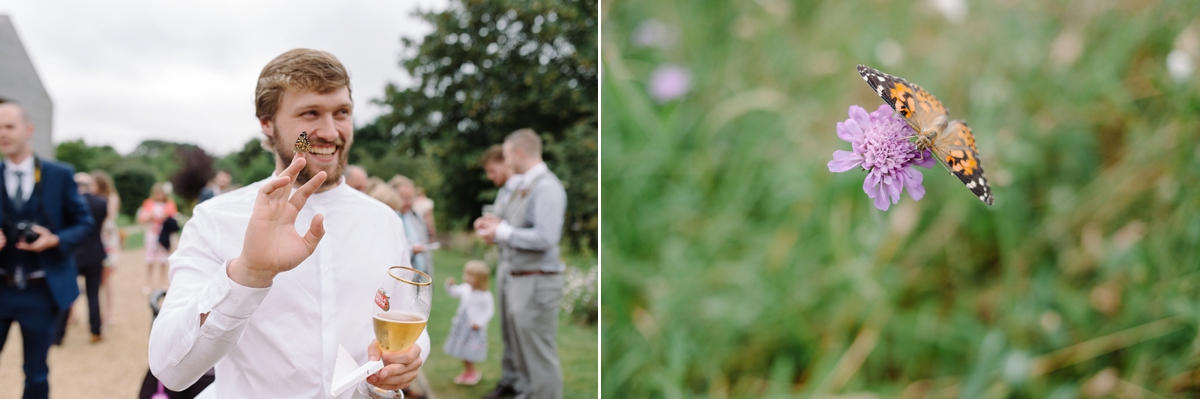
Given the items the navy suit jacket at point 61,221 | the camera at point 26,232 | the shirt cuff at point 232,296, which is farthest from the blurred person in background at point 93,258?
the shirt cuff at point 232,296

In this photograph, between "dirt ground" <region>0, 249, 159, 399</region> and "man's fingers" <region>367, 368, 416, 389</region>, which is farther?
"dirt ground" <region>0, 249, 159, 399</region>

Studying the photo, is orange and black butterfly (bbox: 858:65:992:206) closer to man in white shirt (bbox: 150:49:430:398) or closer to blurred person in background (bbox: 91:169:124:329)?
man in white shirt (bbox: 150:49:430:398)

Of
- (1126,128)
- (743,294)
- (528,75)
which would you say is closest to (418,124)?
(528,75)

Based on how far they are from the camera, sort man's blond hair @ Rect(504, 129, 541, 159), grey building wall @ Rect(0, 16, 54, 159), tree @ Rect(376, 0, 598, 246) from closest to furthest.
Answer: grey building wall @ Rect(0, 16, 54, 159)
man's blond hair @ Rect(504, 129, 541, 159)
tree @ Rect(376, 0, 598, 246)

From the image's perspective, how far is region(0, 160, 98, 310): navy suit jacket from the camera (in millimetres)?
1637

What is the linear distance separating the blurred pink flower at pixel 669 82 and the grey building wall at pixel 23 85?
1.75 m

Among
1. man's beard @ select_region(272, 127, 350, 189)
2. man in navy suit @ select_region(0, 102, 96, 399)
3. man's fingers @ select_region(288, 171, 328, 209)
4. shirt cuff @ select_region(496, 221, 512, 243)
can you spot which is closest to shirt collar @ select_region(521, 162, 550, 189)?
shirt cuff @ select_region(496, 221, 512, 243)

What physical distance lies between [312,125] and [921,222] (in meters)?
1.72

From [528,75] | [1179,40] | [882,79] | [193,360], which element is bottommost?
[193,360]

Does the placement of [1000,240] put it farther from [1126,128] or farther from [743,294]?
[743,294]

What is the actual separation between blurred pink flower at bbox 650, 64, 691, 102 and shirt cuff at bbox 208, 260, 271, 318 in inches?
62.7

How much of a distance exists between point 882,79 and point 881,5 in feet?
5.50

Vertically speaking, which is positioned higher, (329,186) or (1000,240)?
(329,186)

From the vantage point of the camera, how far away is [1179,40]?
5.28 ft
